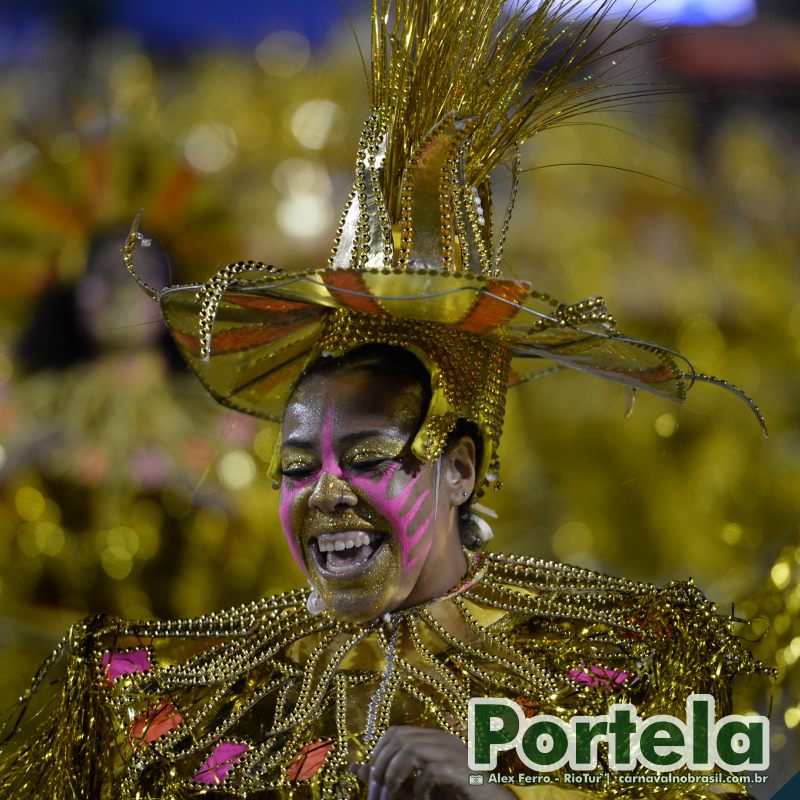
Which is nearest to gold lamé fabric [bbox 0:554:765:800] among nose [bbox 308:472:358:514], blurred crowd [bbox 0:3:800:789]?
nose [bbox 308:472:358:514]

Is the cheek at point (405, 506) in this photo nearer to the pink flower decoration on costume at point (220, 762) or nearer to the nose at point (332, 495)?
the nose at point (332, 495)

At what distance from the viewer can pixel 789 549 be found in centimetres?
321

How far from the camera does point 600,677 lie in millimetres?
2676

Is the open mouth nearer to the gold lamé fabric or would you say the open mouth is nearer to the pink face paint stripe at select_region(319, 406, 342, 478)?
the pink face paint stripe at select_region(319, 406, 342, 478)

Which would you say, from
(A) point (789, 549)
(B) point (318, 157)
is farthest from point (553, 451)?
(A) point (789, 549)

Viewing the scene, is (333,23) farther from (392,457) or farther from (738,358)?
(392,457)

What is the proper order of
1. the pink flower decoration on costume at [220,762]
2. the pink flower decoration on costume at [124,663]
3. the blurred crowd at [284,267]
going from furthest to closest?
1. the blurred crowd at [284,267]
2. the pink flower decoration on costume at [124,663]
3. the pink flower decoration on costume at [220,762]

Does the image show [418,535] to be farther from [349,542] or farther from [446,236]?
[446,236]

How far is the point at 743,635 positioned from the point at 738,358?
4449 millimetres

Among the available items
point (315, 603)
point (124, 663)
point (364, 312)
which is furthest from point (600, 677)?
point (124, 663)

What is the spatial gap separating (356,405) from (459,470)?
0.26 m

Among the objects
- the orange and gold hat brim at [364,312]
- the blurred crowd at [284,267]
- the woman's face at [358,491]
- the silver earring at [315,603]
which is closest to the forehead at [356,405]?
the woman's face at [358,491]

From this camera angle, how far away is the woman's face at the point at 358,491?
2.59 meters

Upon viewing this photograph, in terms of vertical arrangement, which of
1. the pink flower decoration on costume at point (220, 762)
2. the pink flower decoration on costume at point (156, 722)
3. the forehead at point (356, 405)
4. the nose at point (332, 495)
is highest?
the forehead at point (356, 405)
